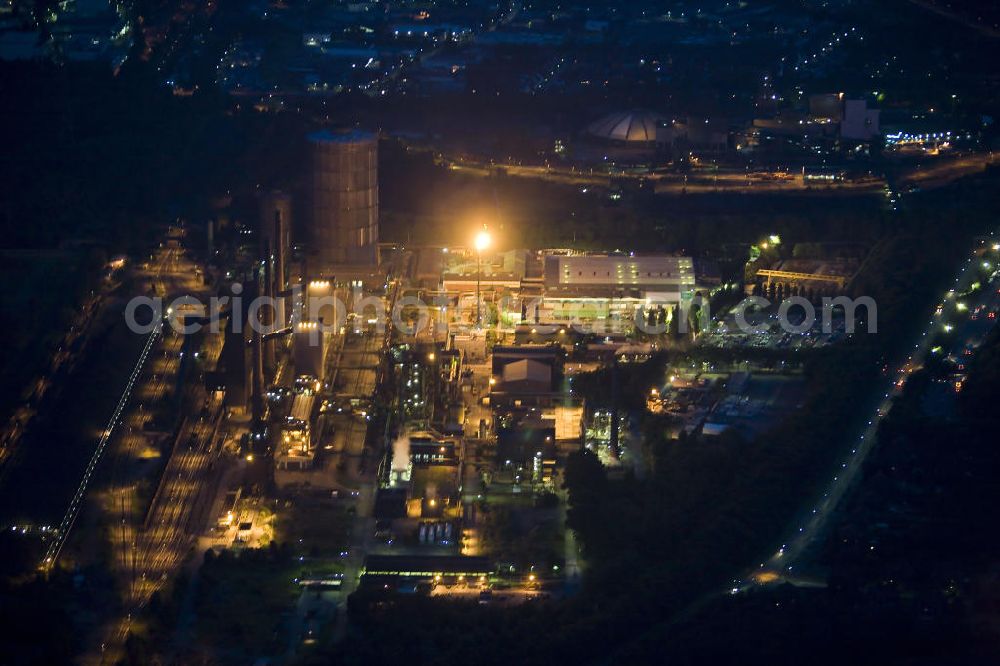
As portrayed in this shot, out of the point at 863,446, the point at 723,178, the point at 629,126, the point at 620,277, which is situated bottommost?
the point at 863,446

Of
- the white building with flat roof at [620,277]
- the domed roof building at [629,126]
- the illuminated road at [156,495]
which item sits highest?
the domed roof building at [629,126]

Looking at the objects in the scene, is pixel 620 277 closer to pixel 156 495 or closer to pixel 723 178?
pixel 723 178

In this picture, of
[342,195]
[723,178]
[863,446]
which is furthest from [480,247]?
[863,446]

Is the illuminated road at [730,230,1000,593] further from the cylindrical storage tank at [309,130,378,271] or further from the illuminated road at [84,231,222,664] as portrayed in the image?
the cylindrical storage tank at [309,130,378,271]

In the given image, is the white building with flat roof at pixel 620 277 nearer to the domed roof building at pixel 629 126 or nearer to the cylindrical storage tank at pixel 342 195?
the cylindrical storage tank at pixel 342 195

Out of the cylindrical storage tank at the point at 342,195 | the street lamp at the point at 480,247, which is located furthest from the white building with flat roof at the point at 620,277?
the cylindrical storage tank at the point at 342,195
